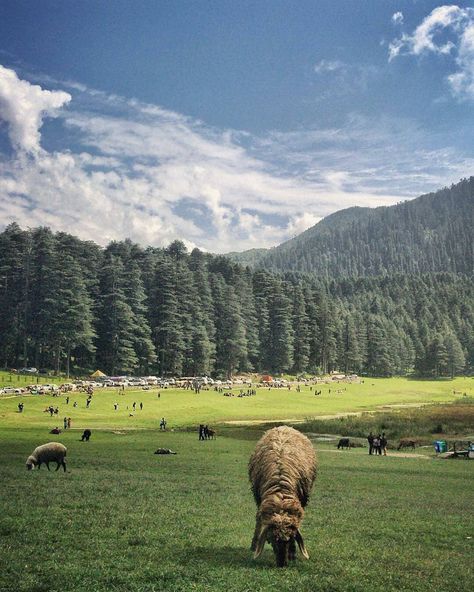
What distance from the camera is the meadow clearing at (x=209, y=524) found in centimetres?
1148

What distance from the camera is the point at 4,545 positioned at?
518 inches

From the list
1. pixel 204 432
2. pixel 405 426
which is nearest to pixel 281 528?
pixel 204 432

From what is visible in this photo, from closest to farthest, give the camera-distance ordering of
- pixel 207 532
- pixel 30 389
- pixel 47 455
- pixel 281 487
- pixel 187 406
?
pixel 281 487 → pixel 207 532 → pixel 47 455 → pixel 30 389 → pixel 187 406

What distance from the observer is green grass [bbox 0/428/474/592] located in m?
11.4

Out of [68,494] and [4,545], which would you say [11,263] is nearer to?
[68,494]

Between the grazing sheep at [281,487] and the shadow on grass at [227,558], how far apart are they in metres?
0.37

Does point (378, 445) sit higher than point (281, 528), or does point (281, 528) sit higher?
point (281, 528)

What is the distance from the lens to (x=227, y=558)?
13.1m

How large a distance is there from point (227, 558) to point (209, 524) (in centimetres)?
388

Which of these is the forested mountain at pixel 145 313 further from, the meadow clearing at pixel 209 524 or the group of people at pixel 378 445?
the group of people at pixel 378 445

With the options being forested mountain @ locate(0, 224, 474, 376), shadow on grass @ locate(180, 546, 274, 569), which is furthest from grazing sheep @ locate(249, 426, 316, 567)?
forested mountain @ locate(0, 224, 474, 376)

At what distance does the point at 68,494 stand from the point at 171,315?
334 feet

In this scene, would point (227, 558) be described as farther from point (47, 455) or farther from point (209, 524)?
point (47, 455)

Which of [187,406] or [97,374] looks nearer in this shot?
[187,406]
